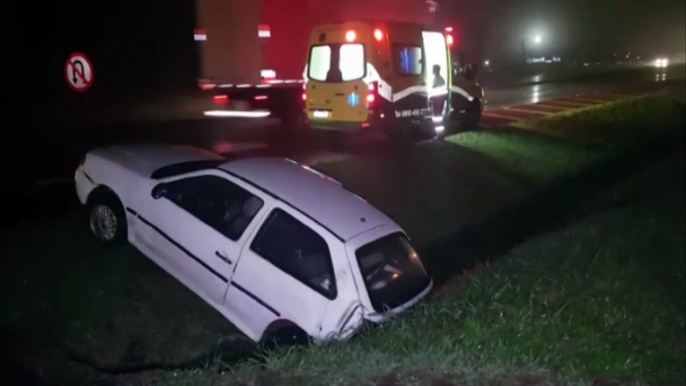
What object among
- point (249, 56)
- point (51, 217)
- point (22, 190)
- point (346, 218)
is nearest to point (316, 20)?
point (249, 56)

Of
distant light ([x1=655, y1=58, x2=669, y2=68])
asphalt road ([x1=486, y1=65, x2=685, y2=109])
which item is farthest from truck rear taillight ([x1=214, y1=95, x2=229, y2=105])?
distant light ([x1=655, y1=58, x2=669, y2=68])

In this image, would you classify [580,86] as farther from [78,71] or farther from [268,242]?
[268,242]

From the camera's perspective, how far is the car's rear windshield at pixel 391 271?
6.37 metres

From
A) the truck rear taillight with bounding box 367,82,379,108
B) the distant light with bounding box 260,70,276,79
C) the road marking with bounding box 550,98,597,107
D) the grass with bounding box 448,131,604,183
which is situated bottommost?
the grass with bounding box 448,131,604,183

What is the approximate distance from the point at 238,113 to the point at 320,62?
8.37 feet

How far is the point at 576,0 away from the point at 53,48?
35.5 feet

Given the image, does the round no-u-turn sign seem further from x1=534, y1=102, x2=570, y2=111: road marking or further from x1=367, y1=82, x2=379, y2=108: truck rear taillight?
x1=534, y1=102, x2=570, y2=111: road marking

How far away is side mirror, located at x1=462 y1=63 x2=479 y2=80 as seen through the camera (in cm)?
1814

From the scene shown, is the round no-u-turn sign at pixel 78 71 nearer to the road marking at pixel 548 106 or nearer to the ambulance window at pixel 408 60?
the ambulance window at pixel 408 60

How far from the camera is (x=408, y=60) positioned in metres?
15.9

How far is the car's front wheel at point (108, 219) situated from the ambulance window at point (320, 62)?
8.39 m

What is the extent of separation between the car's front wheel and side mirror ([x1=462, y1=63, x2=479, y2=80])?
11698 mm

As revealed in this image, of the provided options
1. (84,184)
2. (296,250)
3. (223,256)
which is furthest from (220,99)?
(296,250)

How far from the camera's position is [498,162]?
47.6 feet
